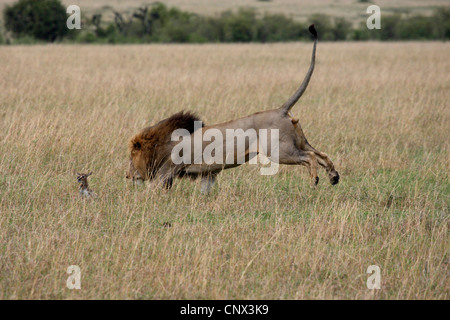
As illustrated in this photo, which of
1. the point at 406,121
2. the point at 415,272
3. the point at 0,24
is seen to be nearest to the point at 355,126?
the point at 406,121

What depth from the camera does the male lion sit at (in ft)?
19.8

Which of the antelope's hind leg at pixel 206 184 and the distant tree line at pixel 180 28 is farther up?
the distant tree line at pixel 180 28

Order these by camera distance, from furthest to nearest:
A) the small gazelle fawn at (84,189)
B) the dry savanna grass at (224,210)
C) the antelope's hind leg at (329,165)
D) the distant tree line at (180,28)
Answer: the distant tree line at (180,28) → the antelope's hind leg at (329,165) → the small gazelle fawn at (84,189) → the dry savanna grass at (224,210)

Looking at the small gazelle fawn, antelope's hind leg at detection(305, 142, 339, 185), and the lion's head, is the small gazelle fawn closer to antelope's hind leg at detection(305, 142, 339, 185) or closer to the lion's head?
the lion's head

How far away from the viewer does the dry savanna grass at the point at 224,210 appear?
4.17m

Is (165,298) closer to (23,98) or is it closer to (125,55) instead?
(23,98)

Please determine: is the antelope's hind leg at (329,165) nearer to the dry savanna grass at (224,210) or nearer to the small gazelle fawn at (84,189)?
the dry savanna grass at (224,210)

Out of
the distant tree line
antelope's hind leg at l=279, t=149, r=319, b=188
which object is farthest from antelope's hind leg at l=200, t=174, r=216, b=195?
the distant tree line

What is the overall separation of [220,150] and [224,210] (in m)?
0.66

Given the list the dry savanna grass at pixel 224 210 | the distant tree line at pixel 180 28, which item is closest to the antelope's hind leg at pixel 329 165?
the dry savanna grass at pixel 224 210

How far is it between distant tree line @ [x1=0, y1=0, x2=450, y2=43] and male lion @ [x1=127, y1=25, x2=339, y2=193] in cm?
2581
